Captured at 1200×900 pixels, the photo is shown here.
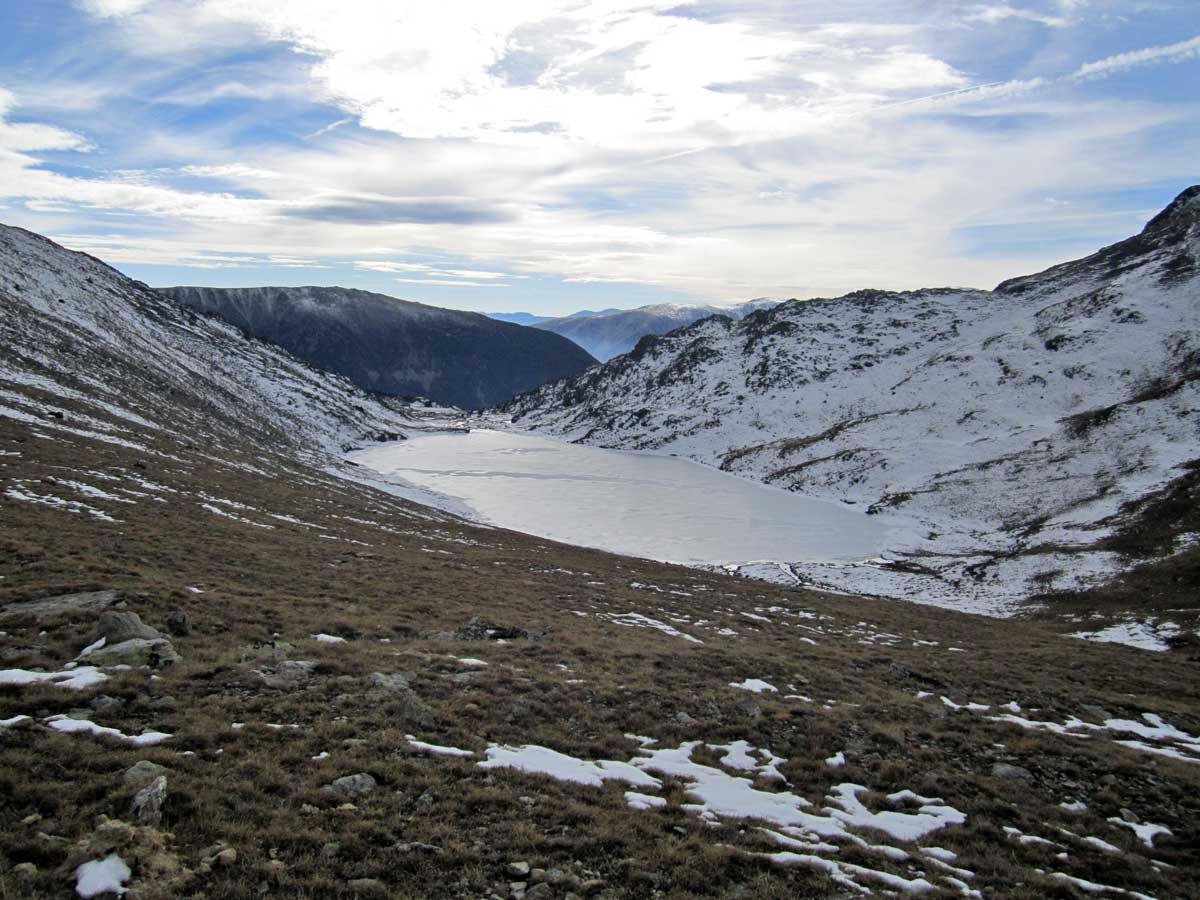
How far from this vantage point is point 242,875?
665 centimetres

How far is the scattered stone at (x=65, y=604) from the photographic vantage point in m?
13.4

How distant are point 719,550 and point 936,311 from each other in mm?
149812

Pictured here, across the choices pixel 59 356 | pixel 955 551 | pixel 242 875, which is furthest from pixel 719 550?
pixel 59 356

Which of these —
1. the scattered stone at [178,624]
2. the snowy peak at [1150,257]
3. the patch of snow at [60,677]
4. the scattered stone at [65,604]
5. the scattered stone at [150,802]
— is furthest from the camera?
the snowy peak at [1150,257]

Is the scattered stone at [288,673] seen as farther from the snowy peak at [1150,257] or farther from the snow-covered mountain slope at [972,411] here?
the snowy peak at [1150,257]

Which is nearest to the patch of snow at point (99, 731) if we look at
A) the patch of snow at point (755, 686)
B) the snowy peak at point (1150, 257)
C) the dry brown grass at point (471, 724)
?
the dry brown grass at point (471, 724)

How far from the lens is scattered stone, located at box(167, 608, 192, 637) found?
14156mm

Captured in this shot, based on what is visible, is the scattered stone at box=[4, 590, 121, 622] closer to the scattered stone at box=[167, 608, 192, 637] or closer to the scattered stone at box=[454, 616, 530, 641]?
the scattered stone at box=[167, 608, 192, 637]

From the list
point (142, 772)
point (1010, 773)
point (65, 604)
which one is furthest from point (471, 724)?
point (1010, 773)

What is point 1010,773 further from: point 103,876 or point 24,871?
point 24,871

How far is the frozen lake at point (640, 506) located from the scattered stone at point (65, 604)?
146 feet

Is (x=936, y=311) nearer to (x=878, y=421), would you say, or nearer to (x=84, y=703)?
(x=878, y=421)

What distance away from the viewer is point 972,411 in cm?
10481

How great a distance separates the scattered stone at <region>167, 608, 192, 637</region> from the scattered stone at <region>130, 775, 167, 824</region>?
24.5 feet
